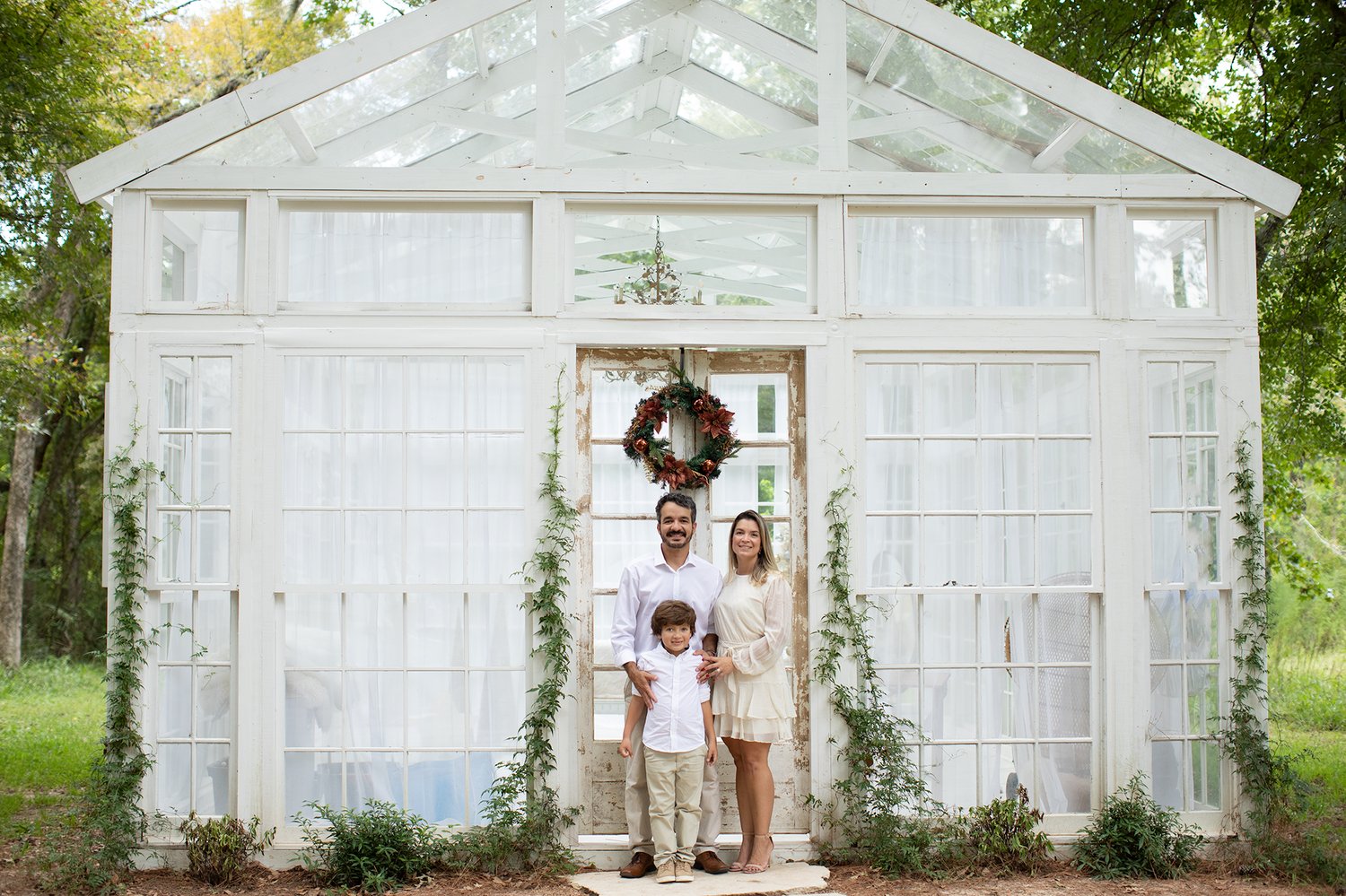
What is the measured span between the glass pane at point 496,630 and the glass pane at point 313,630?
59 centimetres

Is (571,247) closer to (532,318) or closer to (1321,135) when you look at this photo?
(532,318)

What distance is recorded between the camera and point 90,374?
14344 millimetres

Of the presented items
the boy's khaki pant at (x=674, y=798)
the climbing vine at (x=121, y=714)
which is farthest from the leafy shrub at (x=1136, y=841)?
the climbing vine at (x=121, y=714)

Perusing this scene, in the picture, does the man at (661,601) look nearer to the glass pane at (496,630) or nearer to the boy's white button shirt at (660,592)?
the boy's white button shirt at (660,592)

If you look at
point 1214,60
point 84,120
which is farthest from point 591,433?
point 1214,60

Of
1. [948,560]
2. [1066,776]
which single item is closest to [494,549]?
[948,560]

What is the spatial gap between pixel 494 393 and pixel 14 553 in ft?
35.9

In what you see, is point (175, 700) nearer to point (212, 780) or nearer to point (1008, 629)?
point (212, 780)

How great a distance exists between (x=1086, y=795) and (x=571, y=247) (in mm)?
3435

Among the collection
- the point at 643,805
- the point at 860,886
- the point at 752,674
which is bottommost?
the point at 860,886

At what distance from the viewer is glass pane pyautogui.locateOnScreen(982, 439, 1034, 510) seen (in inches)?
207

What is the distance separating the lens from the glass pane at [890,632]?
5215 mm

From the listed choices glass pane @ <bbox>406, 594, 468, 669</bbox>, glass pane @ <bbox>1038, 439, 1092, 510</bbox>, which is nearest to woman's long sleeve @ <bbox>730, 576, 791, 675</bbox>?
glass pane @ <bbox>406, 594, 468, 669</bbox>

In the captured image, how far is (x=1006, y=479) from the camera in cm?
527
